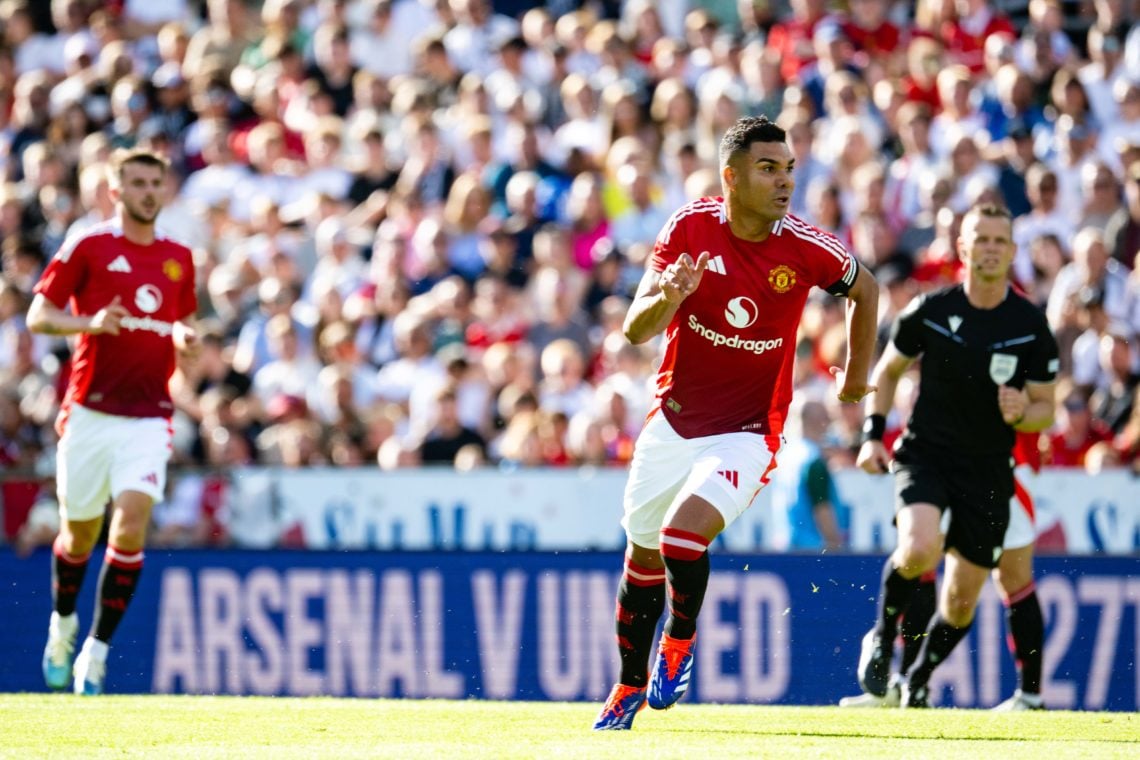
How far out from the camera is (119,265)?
10734 millimetres

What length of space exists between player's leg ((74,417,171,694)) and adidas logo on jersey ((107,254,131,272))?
31.8 inches

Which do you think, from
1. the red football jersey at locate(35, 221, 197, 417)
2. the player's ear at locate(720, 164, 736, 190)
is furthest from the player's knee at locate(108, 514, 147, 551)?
the player's ear at locate(720, 164, 736, 190)

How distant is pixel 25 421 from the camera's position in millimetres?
15219

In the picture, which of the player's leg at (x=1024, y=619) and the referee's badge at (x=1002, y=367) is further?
the player's leg at (x=1024, y=619)

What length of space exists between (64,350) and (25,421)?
3.89 ft

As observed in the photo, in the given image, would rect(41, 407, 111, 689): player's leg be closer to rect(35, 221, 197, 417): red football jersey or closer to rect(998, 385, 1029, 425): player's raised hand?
rect(35, 221, 197, 417): red football jersey

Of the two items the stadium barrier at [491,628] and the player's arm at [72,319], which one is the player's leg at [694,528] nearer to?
the player's arm at [72,319]

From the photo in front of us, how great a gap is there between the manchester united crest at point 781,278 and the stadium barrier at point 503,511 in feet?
13.9

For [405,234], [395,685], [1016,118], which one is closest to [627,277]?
[405,234]

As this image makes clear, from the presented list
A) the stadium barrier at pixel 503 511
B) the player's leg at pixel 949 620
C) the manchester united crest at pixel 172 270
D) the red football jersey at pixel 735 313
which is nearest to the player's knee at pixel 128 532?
the manchester united crest at pixel 172 270

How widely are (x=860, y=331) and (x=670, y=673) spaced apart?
171cm

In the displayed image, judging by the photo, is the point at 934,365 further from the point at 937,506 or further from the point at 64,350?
the point at 64,350

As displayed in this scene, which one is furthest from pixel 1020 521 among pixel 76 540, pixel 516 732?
pixel 76 540

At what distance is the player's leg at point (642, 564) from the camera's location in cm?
854
